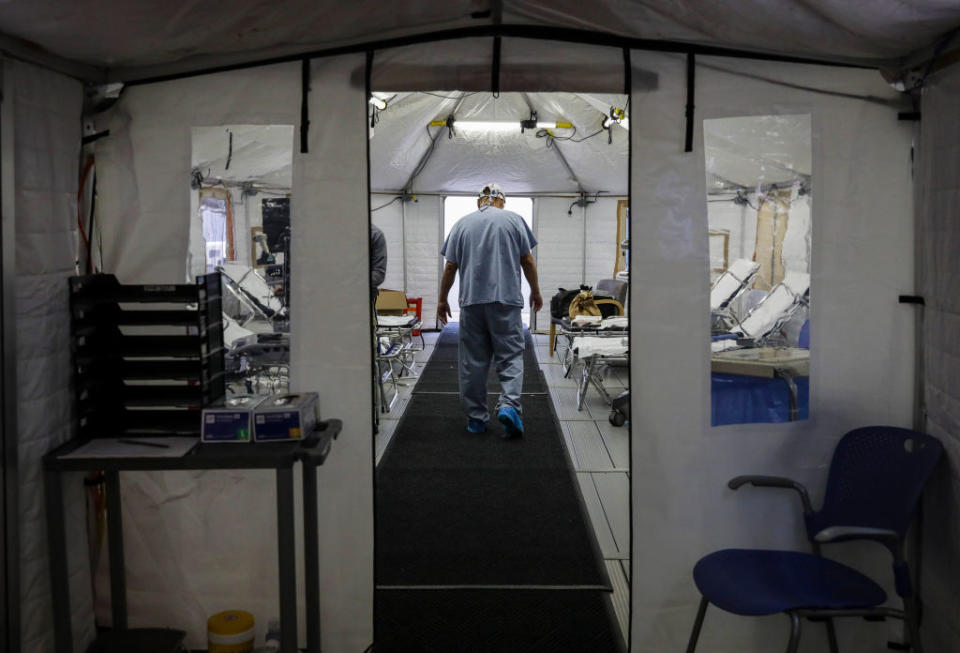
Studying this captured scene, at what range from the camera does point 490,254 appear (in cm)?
509

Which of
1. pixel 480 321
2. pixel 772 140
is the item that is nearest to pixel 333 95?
pixel 772 140

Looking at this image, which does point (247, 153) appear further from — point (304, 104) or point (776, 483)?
point (776, 483)

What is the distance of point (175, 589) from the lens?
2678mm

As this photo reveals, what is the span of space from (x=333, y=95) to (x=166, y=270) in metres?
0.81

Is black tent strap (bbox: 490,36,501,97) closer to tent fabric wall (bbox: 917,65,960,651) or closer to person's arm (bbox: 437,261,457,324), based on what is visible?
tent fabric wall (bbox: 917,65,960,651)

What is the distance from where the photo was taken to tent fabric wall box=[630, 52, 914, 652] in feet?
8.21

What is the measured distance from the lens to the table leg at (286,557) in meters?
2.16

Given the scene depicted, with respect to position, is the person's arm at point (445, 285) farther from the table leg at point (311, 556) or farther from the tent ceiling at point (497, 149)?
the table leg at point (311, 556)

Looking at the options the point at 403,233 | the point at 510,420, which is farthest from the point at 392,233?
the point at 510,420

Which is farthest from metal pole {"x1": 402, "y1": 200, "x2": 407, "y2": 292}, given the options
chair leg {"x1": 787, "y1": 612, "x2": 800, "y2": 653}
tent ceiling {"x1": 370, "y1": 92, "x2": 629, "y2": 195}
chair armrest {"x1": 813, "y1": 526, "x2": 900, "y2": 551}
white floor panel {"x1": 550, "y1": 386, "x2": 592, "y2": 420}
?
chair leg {"x1": 787, "y1": 612, "x2": 800, "y2": 653}

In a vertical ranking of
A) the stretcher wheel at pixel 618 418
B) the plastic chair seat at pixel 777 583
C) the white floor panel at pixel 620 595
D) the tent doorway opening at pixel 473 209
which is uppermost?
the tent doorway opening at pixel 473 209

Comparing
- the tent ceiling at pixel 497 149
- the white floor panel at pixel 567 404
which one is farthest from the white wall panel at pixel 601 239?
the white floor panel at pixel 567 404

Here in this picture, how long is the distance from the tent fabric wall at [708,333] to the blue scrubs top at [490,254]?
101 inches

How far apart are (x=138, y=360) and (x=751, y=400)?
2035mm
